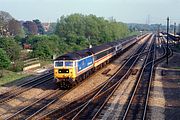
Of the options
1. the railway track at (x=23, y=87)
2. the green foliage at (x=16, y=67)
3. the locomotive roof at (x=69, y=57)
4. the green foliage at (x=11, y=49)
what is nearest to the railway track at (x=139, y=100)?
the locomotive roof at (x=69, y=57)

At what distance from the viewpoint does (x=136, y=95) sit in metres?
27.4

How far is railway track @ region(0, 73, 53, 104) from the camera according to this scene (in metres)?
Result: 26.4

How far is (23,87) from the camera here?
102ft

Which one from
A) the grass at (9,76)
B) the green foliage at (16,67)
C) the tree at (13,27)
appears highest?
the tree at (13,27)

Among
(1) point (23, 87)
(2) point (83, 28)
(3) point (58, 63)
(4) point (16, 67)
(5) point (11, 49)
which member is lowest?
(1) point (23, 87)

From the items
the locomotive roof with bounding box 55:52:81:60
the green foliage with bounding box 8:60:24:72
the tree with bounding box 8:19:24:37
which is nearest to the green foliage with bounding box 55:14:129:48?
the tree with bounding box 8:19:24:37

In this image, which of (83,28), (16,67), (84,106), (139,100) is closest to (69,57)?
(139,100)

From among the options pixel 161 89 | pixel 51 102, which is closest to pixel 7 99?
pixel 51 102

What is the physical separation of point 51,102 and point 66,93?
12.2ft

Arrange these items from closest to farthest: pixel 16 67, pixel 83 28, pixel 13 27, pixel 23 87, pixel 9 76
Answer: pixel 23 87, pixel 9 76, pixel 16 67, pixel 83 28, pixel 13 27

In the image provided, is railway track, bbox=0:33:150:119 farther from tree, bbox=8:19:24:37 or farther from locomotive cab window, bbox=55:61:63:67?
tree, bbox=8:19:24:37

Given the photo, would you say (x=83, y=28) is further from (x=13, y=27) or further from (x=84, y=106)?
(x=84, y=106)

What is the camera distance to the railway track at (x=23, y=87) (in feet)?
86.5

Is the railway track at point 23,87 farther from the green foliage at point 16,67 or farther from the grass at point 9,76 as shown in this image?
the green foliage at point 16,67
